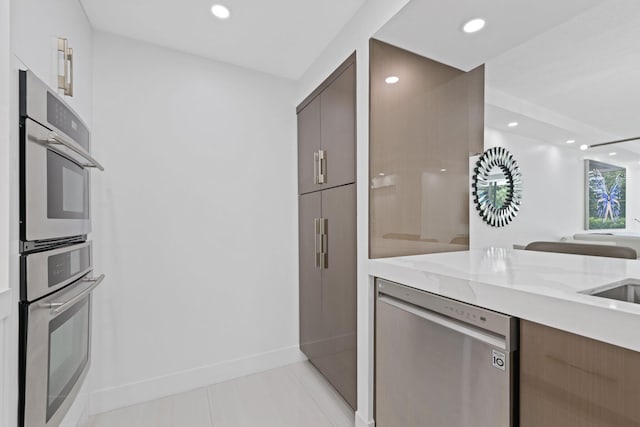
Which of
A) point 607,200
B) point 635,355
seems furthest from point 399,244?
point 607,200

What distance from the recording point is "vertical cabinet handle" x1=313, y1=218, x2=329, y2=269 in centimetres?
201

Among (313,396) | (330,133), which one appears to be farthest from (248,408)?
(330,133)

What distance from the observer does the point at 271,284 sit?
2396mm

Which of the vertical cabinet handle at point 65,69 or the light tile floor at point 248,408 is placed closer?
the vertical cabinet handle at point 65,69

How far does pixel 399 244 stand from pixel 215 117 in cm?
169

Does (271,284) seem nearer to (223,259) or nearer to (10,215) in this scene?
(223,259)

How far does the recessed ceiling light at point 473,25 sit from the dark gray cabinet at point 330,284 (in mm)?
1045

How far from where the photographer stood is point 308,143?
2.27 meters

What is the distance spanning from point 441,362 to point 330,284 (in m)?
0.96

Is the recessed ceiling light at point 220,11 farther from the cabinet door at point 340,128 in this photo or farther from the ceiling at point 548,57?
the ceiling at point 548,57

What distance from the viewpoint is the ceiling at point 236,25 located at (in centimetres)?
161

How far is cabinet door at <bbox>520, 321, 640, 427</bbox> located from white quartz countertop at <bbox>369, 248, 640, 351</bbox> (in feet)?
0.14

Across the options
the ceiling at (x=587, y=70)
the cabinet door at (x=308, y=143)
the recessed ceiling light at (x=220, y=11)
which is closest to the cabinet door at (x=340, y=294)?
the cabinet door at (x=308, y=143)

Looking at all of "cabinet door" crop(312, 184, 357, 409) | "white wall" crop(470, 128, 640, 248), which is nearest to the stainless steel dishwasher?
"cabinet door" crop(312, 184, 357, 409)
